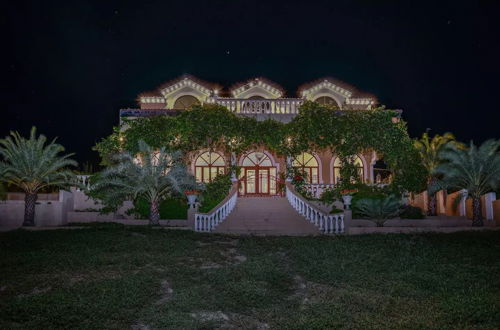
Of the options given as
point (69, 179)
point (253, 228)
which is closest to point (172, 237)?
point (253, 228)

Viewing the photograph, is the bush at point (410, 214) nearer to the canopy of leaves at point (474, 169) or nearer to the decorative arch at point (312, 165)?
the canopy of leaves at point (474, 169)

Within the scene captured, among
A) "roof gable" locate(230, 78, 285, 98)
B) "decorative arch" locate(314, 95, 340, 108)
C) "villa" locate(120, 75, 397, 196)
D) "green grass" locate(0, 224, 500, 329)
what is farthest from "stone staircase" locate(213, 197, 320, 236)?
"decorative arch" locate(314, 95, 340, 108)

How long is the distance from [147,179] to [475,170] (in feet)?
41.3

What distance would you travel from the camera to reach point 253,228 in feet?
57.2

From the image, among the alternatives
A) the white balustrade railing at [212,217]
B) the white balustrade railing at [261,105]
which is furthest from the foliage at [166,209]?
the white balustrade railing at [261,105]

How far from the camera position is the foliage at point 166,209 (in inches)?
760

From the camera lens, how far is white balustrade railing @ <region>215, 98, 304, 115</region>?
25.6 m

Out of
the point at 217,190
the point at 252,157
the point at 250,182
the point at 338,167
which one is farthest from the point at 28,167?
the point at 338,167

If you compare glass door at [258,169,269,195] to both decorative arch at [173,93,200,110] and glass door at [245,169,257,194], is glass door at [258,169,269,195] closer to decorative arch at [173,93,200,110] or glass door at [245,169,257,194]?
glass door at [245,169,257,194]

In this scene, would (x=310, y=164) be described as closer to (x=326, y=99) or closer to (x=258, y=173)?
(x=258, y=173)

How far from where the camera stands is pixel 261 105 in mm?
25719

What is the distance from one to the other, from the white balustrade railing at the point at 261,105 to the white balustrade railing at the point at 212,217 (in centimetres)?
768

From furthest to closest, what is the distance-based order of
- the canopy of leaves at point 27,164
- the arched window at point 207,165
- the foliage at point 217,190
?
the arched window at point 207,165
the foliage at point 217,190
the canopy of leaves at point 27,164

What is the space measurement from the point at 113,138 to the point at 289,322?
1848 cm
